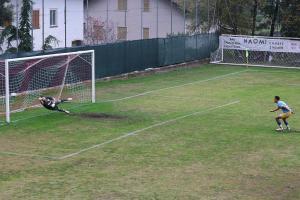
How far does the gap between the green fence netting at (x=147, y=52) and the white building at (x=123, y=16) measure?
226cm

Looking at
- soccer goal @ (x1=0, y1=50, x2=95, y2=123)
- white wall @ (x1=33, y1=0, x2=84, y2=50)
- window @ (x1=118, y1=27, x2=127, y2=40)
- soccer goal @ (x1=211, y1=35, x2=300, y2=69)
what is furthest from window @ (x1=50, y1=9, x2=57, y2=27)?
soccer goal @ (x1=211, y1=35, x2=300, y2=69)

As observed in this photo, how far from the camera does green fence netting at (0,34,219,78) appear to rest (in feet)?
115

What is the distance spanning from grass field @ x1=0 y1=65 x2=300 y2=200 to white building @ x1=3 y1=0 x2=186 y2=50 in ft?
36.8

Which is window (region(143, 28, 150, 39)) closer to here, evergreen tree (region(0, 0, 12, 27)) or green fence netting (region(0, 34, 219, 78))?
green fence netting (region(0, 34, 219, 78))

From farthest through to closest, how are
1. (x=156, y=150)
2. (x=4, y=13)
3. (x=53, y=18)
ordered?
(x=53, y=18), (x=4, y=13), (x=156, y=150)

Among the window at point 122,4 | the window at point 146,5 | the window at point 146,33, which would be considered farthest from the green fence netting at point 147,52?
the window at point 122,4

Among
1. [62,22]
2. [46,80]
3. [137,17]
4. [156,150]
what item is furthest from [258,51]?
[156,150]

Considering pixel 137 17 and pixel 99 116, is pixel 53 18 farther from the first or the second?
pixel 99 116

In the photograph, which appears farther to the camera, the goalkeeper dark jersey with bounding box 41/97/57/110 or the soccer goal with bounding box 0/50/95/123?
the soccer goal with bounding box 0/50/95/123

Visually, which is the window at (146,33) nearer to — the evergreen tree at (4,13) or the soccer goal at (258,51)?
the soccer goal at (258,51)

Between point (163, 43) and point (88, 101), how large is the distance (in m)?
13.6

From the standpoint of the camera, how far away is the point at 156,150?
61.4ft

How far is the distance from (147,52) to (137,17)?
6958 millimetres

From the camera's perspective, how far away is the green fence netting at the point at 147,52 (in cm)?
3497
